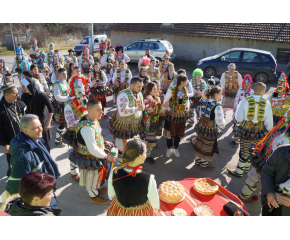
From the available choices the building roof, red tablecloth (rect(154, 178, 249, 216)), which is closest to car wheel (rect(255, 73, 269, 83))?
the building roof

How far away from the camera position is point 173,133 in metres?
5.35

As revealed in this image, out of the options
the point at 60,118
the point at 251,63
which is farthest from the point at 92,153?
the point at 251,63

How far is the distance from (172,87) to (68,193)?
3015mm

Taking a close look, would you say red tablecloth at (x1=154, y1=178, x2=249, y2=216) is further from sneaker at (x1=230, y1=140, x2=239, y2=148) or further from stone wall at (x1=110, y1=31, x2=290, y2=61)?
stone wall at (x1=110, y1=31, x2=290, y2=61)

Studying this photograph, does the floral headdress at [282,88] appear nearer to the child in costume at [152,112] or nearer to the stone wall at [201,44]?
the child in costume at [152,112]

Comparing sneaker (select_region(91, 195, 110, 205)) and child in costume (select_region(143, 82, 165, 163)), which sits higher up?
child in costume (select_region(143, 82, 165, 163))

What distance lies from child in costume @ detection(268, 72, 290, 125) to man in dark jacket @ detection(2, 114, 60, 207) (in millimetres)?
5295

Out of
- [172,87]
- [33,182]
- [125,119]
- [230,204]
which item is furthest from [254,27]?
[33,182]

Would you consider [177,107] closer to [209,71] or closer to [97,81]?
[97,81]

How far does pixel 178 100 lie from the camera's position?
5055 millimetres

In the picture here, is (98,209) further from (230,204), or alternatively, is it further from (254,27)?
(254,27)

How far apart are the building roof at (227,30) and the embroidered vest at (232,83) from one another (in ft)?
32.5

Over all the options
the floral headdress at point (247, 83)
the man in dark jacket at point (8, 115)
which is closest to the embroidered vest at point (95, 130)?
the man in dark jacket at point (8, 115)

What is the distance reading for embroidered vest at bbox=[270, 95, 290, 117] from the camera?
5.51 m
